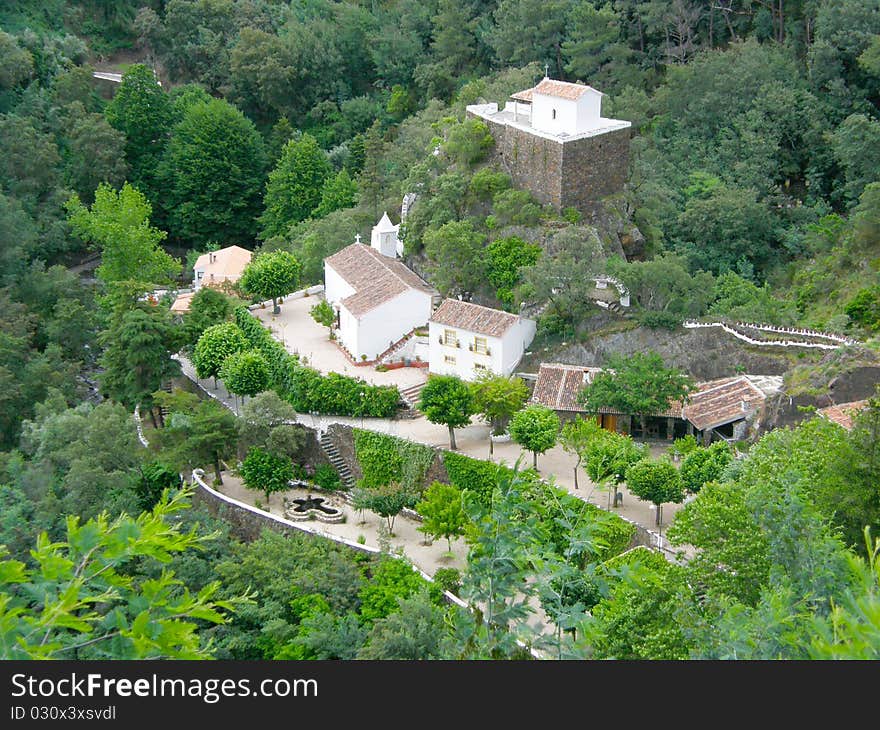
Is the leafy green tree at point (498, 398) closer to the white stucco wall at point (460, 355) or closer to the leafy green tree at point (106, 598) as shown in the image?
the white stucco wall at point (460, 355)

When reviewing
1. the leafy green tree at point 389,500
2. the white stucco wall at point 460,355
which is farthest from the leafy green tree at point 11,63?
the leafy green tree at point 389,500

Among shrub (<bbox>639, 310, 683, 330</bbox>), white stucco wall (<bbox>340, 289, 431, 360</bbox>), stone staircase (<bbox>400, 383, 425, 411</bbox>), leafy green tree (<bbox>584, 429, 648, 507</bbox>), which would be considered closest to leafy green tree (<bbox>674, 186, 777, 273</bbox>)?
shrub (<bbox>639, 310, 683, 330</bbox>)

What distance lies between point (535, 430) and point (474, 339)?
5.64m

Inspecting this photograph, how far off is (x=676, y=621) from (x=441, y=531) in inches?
510

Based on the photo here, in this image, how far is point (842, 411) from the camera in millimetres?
33594

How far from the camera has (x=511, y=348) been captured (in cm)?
4059

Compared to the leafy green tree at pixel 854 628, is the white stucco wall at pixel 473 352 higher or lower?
→ lower

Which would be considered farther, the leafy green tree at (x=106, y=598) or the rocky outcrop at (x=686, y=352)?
the rocky outcrop at (x=686, y=352)

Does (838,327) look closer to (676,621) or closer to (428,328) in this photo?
(428,328)

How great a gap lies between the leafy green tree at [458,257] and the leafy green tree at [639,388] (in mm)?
7348

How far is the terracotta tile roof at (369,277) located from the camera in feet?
142

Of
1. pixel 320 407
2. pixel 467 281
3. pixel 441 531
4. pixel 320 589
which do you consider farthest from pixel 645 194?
pixel 320 589

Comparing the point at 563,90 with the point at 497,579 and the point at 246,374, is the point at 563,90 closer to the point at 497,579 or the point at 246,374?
the point at 246,374

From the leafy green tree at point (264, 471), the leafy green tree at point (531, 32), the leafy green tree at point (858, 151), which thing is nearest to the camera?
the leafy green tree at point (264, 471)
